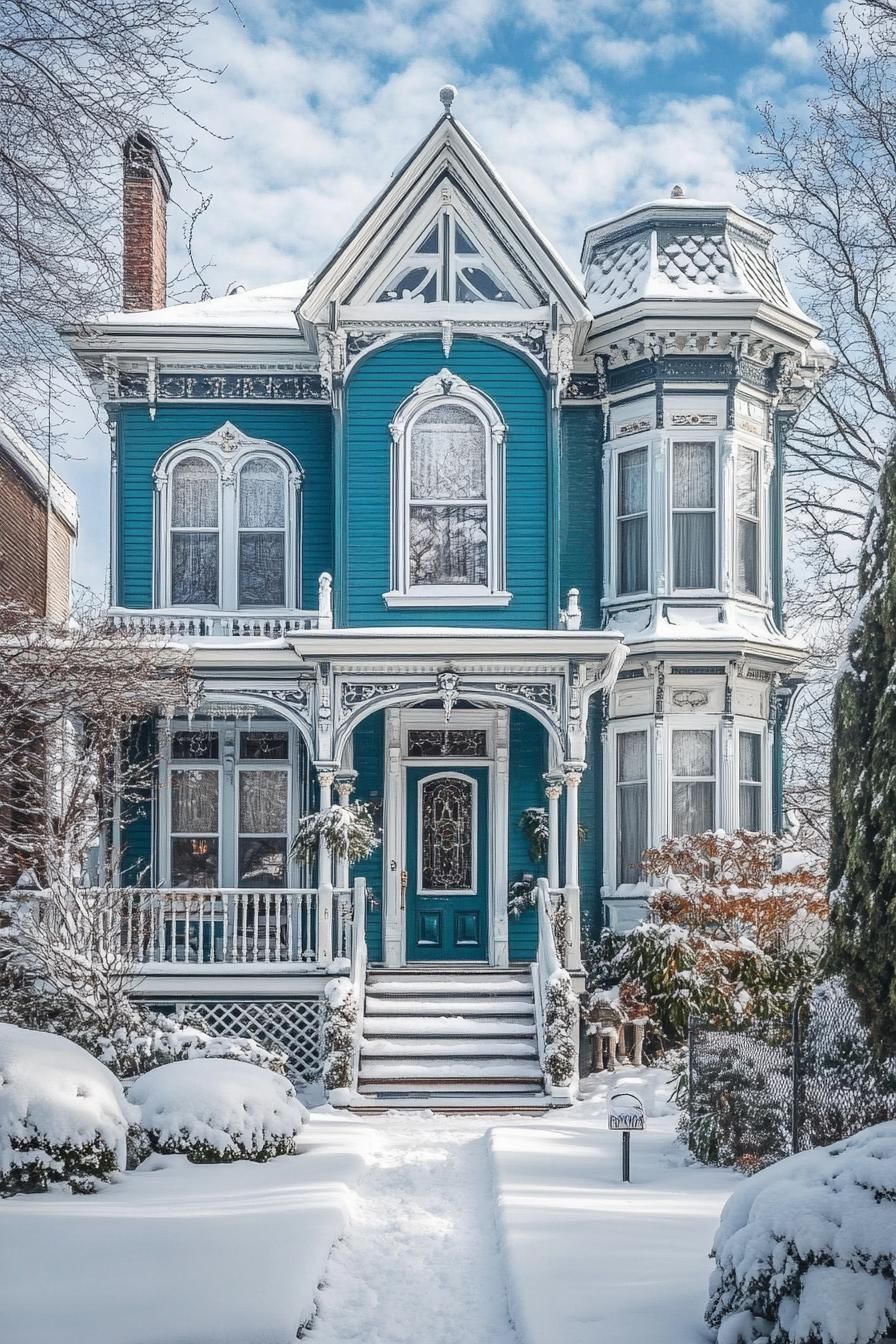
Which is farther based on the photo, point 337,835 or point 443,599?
point 443,599

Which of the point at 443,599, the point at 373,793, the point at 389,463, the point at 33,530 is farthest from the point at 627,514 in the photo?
the point at 33,530

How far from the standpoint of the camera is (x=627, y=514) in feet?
62.7

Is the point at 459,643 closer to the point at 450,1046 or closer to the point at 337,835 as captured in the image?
the point at 337,835

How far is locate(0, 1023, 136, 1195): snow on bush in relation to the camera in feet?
34.7

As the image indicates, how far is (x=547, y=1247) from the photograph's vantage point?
8758 millimetres

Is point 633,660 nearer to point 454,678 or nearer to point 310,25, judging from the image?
point 454,678

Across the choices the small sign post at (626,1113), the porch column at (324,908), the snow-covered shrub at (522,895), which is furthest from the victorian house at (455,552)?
the small sign post at (626,1113)

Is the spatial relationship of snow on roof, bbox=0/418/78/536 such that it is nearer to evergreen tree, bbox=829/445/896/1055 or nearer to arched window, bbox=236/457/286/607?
arched window, bbox=236/457/286/607

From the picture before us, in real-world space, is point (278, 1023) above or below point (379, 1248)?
above

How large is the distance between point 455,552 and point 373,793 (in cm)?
308

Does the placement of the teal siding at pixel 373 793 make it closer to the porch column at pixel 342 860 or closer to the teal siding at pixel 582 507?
the porch column at pixel 342 860

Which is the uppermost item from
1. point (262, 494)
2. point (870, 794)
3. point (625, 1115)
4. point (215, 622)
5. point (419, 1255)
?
point (262, 494)

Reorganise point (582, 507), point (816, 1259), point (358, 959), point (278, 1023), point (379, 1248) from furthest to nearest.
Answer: point (582, 507)
point (278, 1023)
point (358, 959)
point (379, 1248)
point (816, 1259)

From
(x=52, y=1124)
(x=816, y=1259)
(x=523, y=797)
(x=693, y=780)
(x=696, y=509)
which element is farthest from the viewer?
(x=696, y=509)
